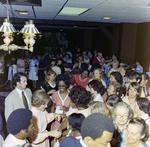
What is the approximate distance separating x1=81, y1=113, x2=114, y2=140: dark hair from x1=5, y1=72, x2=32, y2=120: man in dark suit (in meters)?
1.52

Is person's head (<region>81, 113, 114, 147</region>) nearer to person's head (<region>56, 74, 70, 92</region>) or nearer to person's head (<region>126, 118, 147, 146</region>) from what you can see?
person's head (<region>126, 118, 147, 146</region>)

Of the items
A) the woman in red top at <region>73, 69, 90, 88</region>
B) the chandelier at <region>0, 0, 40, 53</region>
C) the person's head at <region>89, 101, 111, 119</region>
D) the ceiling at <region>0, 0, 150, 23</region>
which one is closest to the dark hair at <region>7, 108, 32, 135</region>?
the person's head at <region>89, 101, 111, 119</region>

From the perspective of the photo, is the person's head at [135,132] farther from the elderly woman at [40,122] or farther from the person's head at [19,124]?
the person's head at [19,124]

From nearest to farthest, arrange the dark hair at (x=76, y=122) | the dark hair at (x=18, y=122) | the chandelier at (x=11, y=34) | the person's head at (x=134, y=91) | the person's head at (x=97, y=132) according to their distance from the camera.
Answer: the person's head at (x=97, y=132) → the dark hair at (x=18, y=122) → the dark hair at (x=76, y=122) → the chandelier at (x=11, y=34) → the person's head at (x=134, y=91)

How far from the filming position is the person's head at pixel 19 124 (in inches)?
54.8

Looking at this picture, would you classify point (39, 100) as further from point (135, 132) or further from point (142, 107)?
point (142, 107)

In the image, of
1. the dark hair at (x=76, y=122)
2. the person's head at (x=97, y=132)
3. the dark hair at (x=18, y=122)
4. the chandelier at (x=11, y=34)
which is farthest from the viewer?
the chandelier at (x=11, y=34)

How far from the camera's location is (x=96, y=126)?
4.15 ft

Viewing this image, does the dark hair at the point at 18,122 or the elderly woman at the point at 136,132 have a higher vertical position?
the dark hair at the point at 18,122

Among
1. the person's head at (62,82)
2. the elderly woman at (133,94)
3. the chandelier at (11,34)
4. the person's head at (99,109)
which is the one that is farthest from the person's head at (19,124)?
the elderly woman at (133,94)

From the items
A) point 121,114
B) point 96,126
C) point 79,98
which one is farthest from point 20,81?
point 96,126

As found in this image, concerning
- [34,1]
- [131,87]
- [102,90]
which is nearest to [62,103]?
[102,90]

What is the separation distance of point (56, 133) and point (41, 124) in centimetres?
23

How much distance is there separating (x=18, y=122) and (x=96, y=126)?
632mm
